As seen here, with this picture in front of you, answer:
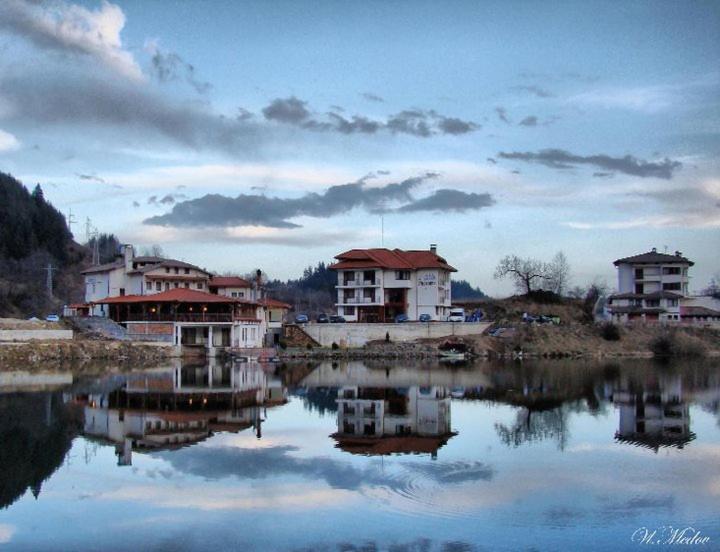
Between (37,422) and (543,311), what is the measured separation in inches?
2559

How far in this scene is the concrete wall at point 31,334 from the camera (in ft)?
180

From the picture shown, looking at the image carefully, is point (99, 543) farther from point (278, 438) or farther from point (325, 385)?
point (325, 385)

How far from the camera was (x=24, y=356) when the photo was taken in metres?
53.2

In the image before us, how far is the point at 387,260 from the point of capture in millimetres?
79562

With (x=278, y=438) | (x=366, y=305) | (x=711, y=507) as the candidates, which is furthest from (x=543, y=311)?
(x=711, y=507)

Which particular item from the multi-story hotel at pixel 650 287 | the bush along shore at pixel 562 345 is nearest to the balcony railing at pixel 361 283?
the bush along shore at pixel 562 345

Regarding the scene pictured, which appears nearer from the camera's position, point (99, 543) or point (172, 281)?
point (99, 543)

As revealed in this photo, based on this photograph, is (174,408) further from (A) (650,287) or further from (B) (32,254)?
(B) (32,254)

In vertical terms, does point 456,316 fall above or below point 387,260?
below

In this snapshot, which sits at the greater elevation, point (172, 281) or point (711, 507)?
point (172, 281)

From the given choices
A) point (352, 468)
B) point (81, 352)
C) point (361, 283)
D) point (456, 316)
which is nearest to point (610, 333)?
point (456, 316)

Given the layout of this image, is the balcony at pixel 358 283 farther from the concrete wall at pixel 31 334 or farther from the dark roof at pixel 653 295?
the concrete wall at pixel 31 334

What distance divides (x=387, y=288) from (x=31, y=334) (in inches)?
1335

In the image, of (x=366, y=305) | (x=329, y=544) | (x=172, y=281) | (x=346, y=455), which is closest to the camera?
(x=329, y=544)
